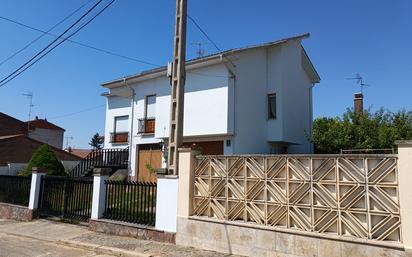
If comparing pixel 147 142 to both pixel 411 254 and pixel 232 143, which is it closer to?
pixel 232 143

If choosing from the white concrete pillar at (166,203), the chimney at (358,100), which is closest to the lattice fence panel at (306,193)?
the white concrete pillar at (166,203)

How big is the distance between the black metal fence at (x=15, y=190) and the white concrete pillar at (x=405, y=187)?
12.4 meters

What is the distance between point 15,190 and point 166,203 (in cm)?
806

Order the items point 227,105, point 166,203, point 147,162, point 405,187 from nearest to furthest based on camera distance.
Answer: point 405,187 → point 166,203 → point 227,105 → point 147,162

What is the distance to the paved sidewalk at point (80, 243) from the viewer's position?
7.93 metres

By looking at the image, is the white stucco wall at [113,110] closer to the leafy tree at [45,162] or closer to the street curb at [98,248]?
the leafy tree at [45,162]

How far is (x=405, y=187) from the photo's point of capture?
19.0 ft

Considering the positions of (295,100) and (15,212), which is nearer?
(15,212)

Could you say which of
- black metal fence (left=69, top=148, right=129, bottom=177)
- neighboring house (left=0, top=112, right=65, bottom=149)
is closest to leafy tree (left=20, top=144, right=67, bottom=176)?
black metal fence (left=69, top=148, right=129, bottom=177)

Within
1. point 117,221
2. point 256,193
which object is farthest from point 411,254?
point 117,221

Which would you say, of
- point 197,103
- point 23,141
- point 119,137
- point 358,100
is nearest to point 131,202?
point 197,103

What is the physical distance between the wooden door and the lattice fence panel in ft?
34.7

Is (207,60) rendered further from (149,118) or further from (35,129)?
(35,129)

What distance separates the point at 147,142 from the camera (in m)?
19.4
